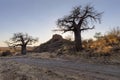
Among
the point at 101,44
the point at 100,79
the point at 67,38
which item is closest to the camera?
the point at 100,79

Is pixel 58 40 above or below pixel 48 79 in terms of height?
above

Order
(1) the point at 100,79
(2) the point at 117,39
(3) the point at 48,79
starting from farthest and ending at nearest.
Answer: (2) the point at 117,39
(3) the point at 48,79
(1) the point at 100,79

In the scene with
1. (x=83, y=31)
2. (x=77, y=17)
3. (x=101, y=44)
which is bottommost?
(x=101, y=44)

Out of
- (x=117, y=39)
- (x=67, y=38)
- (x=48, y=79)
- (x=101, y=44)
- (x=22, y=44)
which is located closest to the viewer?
(x=48, y=79)

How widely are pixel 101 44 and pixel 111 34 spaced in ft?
13.3

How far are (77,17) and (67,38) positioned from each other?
67.9 ft

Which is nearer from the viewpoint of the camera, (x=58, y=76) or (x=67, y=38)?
(x=58, y=76)

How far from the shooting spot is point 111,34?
32.7m

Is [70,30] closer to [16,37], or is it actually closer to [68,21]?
[68,21]

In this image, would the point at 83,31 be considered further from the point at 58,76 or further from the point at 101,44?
the point at 58,76

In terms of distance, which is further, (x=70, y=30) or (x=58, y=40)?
(x=58, y=40)

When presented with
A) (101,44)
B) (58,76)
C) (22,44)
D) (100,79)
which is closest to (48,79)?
(58,76)

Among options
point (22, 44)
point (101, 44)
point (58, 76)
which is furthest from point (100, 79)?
point (22, 44)

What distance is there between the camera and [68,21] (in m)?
32.1
